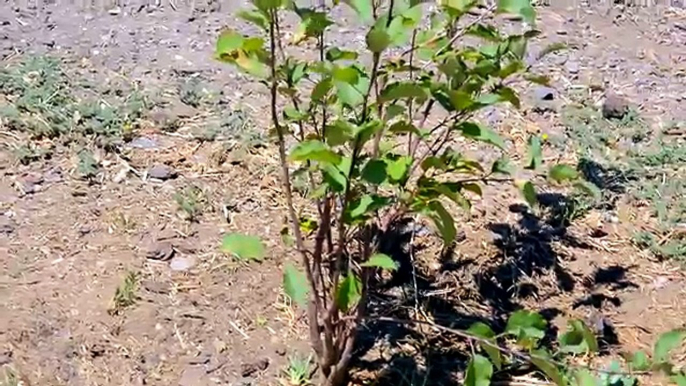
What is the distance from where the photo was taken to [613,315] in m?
3.92

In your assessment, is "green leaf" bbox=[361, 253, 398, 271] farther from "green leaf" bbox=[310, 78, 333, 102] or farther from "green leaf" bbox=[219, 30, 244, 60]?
"green leaf" bbox=[219, 30, 244, 60]

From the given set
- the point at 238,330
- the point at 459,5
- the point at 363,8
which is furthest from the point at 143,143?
the point at 459,5

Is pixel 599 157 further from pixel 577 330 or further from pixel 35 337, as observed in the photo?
pixel 35 337

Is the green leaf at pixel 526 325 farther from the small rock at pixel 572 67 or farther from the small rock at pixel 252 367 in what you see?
the small rock at pixel 572 67

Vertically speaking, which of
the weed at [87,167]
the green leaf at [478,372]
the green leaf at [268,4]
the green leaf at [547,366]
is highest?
the green leaf at [268,4]

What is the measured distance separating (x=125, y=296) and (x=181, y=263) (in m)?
0.27

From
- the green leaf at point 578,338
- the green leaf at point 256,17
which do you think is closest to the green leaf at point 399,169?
the green leaf at point 256,17

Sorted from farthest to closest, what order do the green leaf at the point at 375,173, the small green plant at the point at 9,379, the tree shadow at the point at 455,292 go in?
1. the tree shadow at the point at 455,292
2. the small green plant at the point at 9,379
3. the green leaf at the point at 375,173

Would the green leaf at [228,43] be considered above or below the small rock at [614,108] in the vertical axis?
above

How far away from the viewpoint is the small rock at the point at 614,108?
498 centimetres

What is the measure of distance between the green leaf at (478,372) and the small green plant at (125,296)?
1.26 meters

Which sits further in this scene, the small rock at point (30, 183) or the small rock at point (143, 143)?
the small rock at point (143, 143)

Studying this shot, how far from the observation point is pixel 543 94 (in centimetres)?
Answer: 505

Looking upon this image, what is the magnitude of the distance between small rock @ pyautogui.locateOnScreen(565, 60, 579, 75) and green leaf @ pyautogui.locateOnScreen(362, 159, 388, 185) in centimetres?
279
